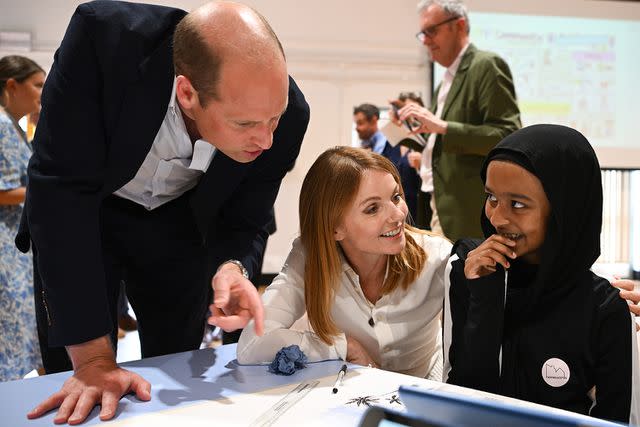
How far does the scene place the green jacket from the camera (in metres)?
3.00

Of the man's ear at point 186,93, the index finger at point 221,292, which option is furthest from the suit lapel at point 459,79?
the index finger at point 221,292

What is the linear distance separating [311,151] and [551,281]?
5.13 m

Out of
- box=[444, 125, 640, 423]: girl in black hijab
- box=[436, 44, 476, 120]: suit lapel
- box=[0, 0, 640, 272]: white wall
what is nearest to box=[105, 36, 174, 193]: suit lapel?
box=[444, 125, 640, 423]: girl in black hijab

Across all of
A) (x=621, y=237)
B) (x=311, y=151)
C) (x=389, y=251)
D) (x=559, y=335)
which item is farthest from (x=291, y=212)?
(x=559, y=335)

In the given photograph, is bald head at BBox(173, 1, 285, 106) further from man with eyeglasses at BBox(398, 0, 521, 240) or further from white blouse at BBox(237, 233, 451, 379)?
man with eyeglasses at BBox(398, 0, 521, 240)

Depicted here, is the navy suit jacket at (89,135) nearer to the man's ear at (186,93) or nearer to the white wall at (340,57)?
the man's ear at (186,93)

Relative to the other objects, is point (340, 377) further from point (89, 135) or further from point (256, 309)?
point (89, 135)

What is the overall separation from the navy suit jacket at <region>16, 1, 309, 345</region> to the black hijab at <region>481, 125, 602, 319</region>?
0.83 m

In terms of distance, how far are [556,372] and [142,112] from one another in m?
1.05

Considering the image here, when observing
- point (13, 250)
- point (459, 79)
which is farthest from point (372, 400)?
point (459, 79)

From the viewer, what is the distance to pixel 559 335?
1.44 meters

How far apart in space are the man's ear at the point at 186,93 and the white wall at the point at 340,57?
492 centimetres

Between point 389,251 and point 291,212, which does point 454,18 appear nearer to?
point 389,251

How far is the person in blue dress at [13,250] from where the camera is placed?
9.22 ft
